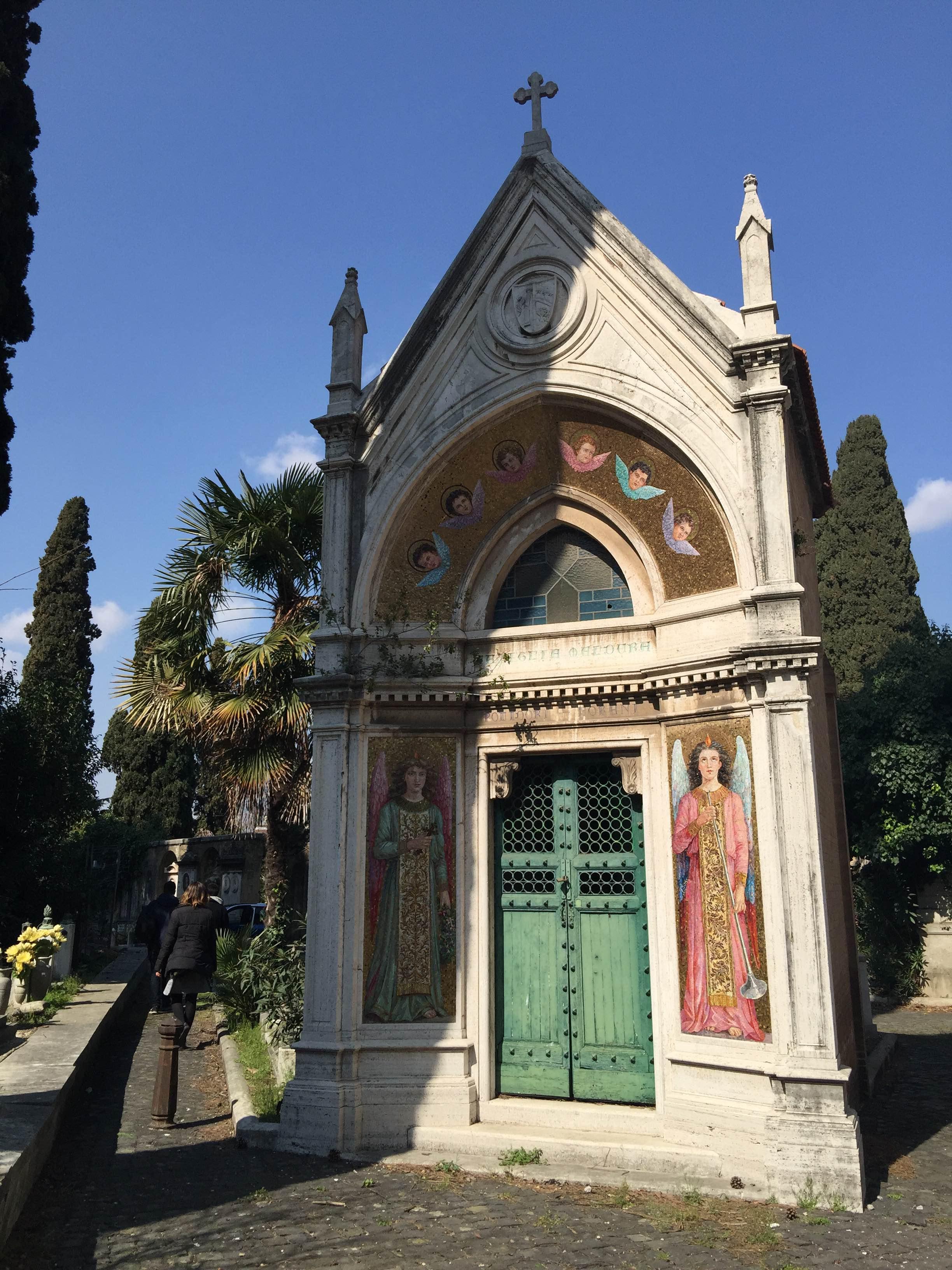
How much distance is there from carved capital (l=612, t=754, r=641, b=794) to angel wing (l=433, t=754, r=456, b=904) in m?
1.57

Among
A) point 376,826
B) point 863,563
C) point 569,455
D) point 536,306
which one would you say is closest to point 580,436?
point 569,455

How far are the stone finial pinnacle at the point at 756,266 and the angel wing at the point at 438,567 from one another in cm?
352

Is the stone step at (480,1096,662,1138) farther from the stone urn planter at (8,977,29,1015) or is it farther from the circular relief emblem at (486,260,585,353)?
the circular relief emblem at (486,260,585,353)

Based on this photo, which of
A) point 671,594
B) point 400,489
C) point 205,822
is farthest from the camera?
point 205,822

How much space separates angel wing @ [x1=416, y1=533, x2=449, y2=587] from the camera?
9.50m

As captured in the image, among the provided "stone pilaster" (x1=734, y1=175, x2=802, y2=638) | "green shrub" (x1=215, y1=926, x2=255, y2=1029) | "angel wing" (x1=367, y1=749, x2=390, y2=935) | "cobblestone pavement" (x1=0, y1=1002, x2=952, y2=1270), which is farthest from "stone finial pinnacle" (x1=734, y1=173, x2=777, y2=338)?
"green shrub" (x1=215, y1=926, x2=255, y2=1029)

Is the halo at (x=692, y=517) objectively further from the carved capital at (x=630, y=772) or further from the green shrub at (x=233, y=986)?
the green shrub at (x=233, y=986)

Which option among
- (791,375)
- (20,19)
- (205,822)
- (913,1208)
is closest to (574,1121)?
(913,1208)

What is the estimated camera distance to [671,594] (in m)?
8.70

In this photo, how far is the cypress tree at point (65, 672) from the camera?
17328 mm

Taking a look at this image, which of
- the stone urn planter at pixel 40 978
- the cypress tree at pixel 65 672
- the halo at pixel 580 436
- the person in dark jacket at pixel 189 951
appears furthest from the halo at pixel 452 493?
the cypress tree at pixel 65 672

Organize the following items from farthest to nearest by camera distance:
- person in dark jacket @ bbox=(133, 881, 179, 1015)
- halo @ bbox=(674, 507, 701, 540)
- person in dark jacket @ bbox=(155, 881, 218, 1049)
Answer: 1. person in dark jacket @ bbox=(133, 881, 179, 1015)
2. person in dark jacket @ bbox=(155, 881, 218, 1049)
3. halo @ bbox=(674, 507, 701, 540)

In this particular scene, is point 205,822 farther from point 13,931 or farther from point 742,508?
point 742,508

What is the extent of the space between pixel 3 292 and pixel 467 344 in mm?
6933
